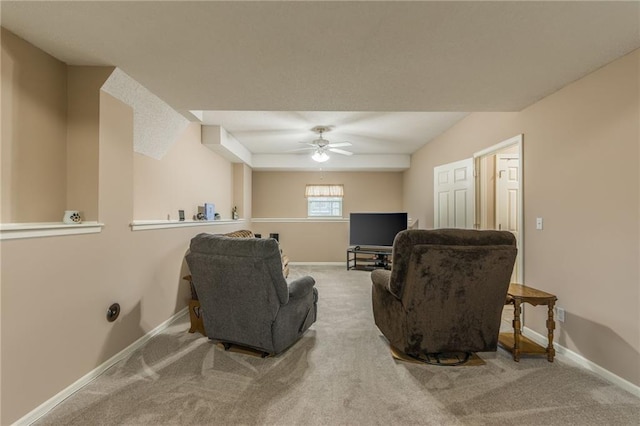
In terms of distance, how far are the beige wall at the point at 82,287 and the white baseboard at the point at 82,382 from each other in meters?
0.03

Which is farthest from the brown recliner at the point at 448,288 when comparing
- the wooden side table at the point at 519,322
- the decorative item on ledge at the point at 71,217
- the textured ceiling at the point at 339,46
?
the decorative item on ledge at the point at 71,217

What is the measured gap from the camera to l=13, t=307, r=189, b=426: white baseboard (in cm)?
164

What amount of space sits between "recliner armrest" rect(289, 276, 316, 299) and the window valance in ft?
14.3

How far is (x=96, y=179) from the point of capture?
84.2 inches

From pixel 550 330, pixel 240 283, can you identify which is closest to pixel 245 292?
pixel 240 283

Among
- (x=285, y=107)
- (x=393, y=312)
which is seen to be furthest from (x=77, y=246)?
(x=393, y=312)

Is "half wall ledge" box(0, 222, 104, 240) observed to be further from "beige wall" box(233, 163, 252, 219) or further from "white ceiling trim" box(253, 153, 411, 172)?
"white ceiling trim" box(253, 153, 411, 172)

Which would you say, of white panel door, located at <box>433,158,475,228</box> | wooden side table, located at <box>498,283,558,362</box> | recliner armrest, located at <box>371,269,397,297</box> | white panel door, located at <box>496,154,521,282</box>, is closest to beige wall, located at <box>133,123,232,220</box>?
recliner armrest, located at <box>371,269,397,297</box>

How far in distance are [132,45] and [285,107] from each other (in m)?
1.40

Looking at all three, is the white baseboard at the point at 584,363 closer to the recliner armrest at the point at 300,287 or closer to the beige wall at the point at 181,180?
the recliner armrest at the point at 300,287

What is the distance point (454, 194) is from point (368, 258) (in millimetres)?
2851

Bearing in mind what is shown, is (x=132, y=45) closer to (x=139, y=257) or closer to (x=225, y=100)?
(x=225, y=100)

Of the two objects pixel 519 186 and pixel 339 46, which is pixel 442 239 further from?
pixel 519 186

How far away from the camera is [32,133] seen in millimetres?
1878
